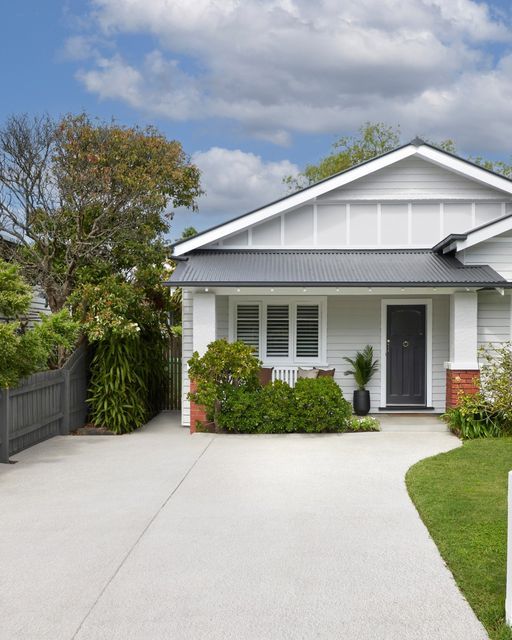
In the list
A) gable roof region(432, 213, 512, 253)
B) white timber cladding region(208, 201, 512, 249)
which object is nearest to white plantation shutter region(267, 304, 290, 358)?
white timber cladding region(208, 201, 512, 249)

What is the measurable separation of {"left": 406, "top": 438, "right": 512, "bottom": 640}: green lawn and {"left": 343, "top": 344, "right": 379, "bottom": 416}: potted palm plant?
3.68 m

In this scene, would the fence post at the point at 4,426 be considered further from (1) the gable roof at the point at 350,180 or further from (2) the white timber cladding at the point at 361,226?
(2) the white timber cladding at the point at 361,226

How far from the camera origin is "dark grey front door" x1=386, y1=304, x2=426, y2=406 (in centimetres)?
1561

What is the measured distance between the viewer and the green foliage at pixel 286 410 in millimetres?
12719

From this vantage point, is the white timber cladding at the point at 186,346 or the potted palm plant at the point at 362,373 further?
the potted palm plant at the point at 362,373

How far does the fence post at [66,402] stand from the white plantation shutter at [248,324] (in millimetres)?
4321

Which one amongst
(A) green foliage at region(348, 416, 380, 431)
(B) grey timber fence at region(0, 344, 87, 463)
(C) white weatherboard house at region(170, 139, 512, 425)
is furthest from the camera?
(C) white weatherboard house at region(170, 139, 512, 425)

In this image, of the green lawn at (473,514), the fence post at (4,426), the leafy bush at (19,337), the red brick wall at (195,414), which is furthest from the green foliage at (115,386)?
the green lawn at (473,514)

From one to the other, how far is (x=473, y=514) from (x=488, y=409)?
5734mm

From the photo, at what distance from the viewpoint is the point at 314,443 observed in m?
11.9

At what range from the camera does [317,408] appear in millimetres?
12695

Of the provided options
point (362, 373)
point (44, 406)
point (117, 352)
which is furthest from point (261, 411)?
point (44, 406)

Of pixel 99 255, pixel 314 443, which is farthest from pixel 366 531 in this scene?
pixel 99 255

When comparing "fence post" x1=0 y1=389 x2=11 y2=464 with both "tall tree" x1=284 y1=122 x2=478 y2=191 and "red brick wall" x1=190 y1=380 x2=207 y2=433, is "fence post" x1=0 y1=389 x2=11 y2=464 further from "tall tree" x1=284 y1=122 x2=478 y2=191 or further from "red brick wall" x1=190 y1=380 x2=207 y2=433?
"tall tree" x1=284 y1=122 x2=478 y2=191
